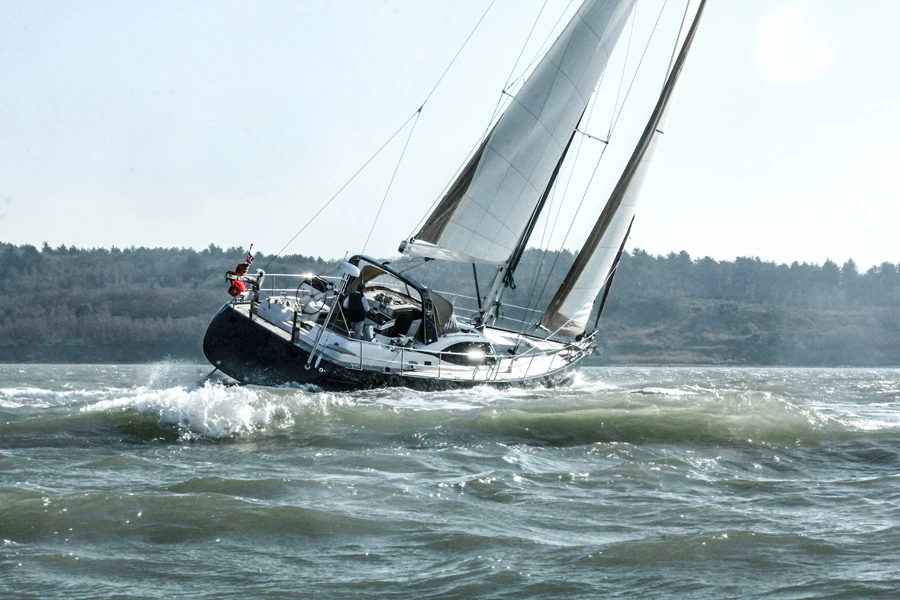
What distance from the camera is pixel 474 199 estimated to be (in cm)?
2305

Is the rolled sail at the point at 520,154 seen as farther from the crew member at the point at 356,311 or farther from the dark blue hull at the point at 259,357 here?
the dark blue hull at the point at 259,357

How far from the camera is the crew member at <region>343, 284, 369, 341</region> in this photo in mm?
20141


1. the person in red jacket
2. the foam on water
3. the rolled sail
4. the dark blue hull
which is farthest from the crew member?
the foam on water

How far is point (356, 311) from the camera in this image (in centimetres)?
2017

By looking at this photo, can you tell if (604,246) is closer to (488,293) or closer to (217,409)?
(488,293)

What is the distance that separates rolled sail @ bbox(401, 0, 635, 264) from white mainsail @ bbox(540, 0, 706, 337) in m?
3.60

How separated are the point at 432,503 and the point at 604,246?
59.2 feet

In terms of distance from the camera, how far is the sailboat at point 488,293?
1939 cm

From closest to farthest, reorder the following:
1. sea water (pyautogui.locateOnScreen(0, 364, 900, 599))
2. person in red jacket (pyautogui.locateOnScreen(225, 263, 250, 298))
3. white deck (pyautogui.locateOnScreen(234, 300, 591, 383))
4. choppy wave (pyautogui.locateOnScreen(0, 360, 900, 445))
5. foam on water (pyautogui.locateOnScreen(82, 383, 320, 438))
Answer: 1. sea water (pyautogui.locateOnScreen(0, 364, 900, 599))
2. foam on water (pyautogui.locateOnScreen(82, 383, 320, 438))
3. choppy wave (pyautogui.locateOnScreen(0, 360, 900, 445))
4. white deck (pyautogui.locateOnScreen(234, 300, 591, 383))
5. person in red jacket (pyautogui.locateOnScreen(225, 263, 250, 298))

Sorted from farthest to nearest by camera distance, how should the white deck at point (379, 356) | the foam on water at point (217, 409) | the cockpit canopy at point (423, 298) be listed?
the cockpit canopy at point (423, 298)
the white deck at point (379, 356)
the foam on water at point (217, 409)

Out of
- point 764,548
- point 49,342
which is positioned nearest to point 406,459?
point 764,548

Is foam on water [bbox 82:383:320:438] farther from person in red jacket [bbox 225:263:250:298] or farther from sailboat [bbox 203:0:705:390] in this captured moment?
person in red jacket [bbox 225:263:250:298]

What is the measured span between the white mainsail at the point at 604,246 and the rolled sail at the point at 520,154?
360 centimetres

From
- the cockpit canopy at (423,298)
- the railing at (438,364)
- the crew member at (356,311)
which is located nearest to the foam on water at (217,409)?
the railing at (438,364)
